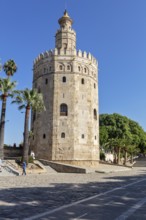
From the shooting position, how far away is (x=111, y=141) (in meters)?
48.7

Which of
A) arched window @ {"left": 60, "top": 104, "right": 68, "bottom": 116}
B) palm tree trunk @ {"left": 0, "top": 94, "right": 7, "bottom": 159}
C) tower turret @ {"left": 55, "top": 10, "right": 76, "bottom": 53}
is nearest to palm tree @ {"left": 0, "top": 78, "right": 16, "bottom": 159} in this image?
palm tree trunk @ {"left": 0, "top": 94, "right": 7, "bottom": 159}

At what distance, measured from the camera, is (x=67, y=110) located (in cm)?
3769

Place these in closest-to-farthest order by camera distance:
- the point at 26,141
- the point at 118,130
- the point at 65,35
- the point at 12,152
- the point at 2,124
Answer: the point at 2,124 < the point at 26,141 < the point at 12,152 < the point at 65,35 < the point at 118,130

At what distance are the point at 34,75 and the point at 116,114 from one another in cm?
2505

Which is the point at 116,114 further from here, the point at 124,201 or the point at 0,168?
the point at 124,201

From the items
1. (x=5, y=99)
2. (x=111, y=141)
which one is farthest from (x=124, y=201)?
(x=111, y=141)

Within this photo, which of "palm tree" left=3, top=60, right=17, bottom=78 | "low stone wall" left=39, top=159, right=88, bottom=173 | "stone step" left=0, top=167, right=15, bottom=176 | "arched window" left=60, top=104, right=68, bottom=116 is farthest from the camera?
"arched window" left=60, top=104, right=68, bottom=116

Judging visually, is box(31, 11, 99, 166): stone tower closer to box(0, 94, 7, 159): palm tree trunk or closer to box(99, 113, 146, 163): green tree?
box(0, 94, 7, 159): palm tree trunk

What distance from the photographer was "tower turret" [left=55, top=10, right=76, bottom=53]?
41.9 metres

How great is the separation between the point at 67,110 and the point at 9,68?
9915 millimetres

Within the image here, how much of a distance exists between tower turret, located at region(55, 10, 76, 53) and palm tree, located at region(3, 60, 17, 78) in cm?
1027

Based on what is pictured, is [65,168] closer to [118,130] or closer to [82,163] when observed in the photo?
[82,163]

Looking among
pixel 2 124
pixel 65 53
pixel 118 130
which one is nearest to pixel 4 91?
pixel 2 124

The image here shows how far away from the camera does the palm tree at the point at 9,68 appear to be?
1298 inches
